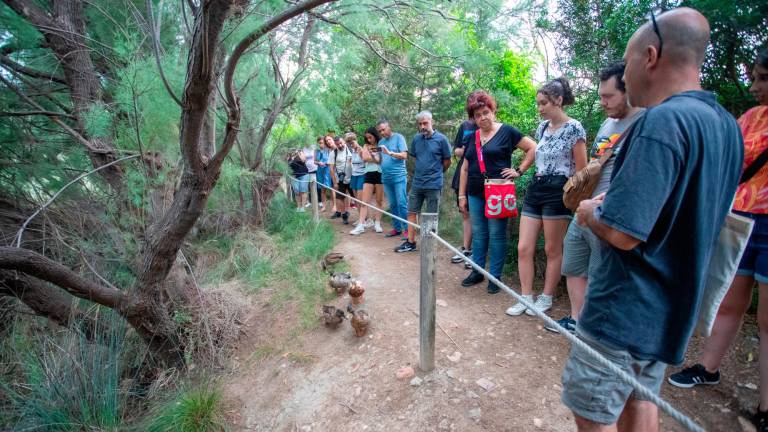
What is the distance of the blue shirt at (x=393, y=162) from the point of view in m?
4.70

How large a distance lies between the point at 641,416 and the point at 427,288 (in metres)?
1.19

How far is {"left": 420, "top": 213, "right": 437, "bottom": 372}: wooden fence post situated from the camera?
7.18ft

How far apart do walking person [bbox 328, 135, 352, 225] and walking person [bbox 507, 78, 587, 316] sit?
4.34 metres

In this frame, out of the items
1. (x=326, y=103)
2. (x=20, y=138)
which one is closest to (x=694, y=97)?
(x=20, y=138)

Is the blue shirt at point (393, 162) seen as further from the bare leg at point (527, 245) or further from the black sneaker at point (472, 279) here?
the bare leg at point (527, 245)

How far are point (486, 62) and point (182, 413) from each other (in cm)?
429

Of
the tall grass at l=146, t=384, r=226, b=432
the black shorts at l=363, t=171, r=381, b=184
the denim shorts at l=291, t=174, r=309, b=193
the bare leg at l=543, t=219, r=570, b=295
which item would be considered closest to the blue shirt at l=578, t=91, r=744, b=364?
the bare leg at l=543, t=219, r=570, b=295

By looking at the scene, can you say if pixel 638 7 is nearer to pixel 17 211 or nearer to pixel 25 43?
pixel 25 43

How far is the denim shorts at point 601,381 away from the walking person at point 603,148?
79 centimetres

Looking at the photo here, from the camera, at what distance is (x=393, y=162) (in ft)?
15.5

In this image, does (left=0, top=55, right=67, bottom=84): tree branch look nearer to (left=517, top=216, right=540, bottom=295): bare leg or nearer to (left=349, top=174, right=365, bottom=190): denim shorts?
(left=349, top=174, right=365, bottom=190): denim shorts

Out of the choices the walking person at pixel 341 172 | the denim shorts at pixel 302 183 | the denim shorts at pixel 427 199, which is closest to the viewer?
the denim shorts at pixel 427 199

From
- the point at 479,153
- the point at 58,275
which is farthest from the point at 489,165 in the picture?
the point at 58,275

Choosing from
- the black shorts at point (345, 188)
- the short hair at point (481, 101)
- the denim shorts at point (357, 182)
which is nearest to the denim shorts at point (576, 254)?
the short hair at point (481, 101)
